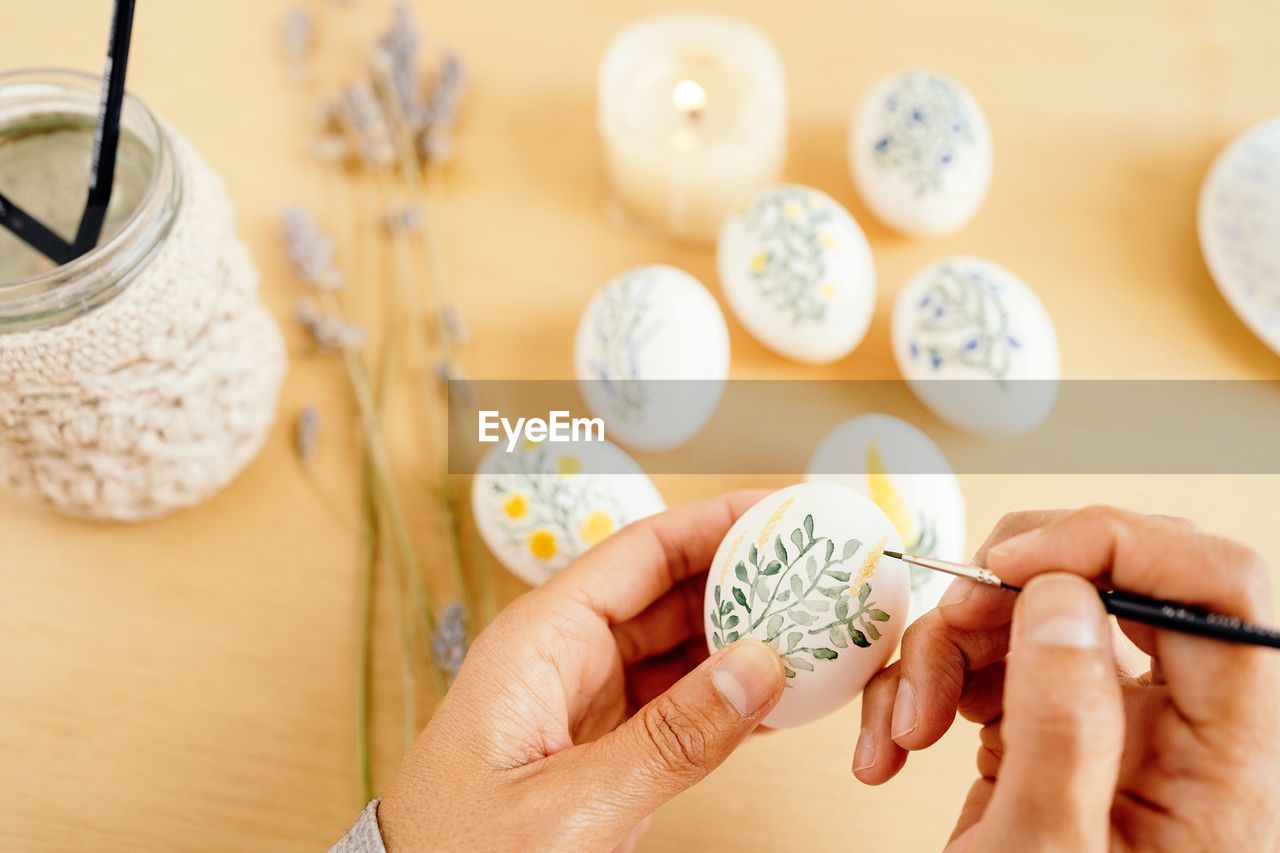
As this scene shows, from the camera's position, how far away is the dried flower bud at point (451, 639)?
2.06 feet

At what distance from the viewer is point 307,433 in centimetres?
72

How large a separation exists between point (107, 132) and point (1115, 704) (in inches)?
21.9

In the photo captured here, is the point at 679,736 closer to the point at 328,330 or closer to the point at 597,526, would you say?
the point at 597,526

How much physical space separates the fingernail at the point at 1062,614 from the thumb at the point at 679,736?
0.12m

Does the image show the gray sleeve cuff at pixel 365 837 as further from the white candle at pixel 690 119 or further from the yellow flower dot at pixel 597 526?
the white candle at pixel 690 119

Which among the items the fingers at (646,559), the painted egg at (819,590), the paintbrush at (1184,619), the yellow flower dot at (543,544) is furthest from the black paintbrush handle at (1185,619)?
the yellow flower dot at (543,544)

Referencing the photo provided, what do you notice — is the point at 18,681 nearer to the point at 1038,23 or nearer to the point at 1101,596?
the point at 1101,596

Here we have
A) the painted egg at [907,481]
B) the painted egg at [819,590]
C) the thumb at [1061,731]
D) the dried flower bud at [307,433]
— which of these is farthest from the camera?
the dried flower bud at [307,433]

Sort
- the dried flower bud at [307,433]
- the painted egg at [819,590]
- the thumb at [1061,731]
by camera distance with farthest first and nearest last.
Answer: the dried flower bud at [307,433]
the painted egg at [819,590]
the thumb at [1061,731]

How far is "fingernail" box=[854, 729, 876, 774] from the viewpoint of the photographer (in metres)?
0.50

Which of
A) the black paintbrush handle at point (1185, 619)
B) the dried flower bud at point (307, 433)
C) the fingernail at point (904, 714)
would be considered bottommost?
the fingernail at point (904, 714)

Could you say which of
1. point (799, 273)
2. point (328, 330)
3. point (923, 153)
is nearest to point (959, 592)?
point (799, 273)

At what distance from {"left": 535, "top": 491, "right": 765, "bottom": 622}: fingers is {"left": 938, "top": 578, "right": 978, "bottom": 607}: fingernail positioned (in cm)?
14

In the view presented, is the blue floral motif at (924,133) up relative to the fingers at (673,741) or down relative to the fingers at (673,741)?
up
